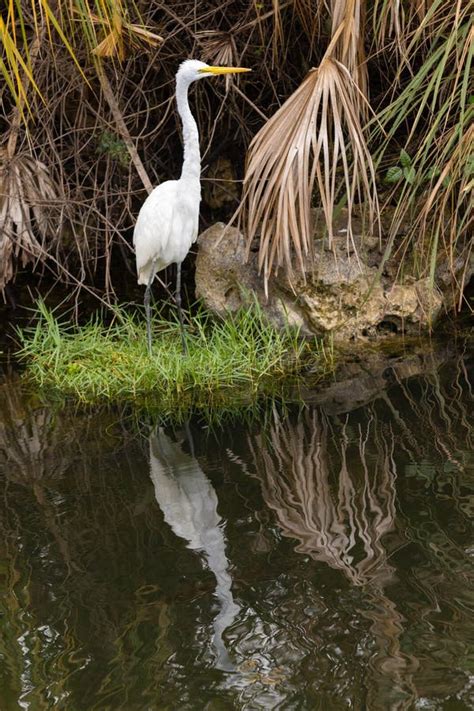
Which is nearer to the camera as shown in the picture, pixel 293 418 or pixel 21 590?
pixel 21 590

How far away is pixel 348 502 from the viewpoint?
3658 millimetres

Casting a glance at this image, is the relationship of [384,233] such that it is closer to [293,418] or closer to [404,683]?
[293,418]

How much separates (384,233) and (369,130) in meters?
0.63

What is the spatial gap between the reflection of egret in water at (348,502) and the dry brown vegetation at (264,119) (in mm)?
1137

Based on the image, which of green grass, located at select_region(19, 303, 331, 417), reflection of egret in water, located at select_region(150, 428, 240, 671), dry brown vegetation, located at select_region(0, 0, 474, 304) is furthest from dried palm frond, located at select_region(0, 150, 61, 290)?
Answer: reflection of egret in water, located at select_region(150, 428, 240, 671)

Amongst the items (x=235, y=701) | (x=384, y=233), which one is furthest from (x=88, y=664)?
(x=384, y=233)

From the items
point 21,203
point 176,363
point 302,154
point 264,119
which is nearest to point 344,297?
point 302,154

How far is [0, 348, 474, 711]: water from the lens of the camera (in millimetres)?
2605

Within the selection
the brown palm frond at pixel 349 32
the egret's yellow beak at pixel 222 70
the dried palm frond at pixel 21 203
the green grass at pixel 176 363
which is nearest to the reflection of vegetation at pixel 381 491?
the green grass at pixel 176 363

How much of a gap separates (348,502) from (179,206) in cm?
229

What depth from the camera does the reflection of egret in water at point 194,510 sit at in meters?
2.94

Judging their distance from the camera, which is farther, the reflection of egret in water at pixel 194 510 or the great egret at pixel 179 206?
the great egret at pixel 179 206

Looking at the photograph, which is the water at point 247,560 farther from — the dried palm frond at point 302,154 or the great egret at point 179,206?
the great egret at point 179,206

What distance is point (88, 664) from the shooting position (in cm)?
273
